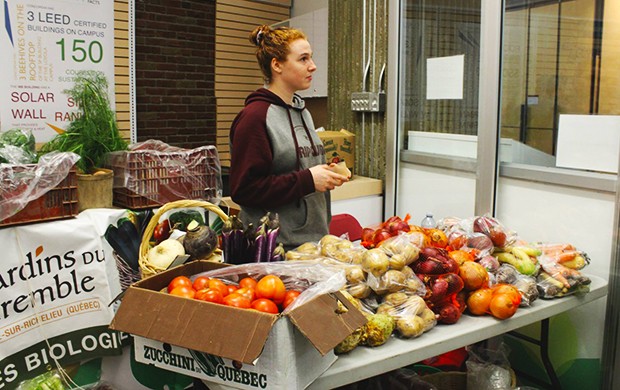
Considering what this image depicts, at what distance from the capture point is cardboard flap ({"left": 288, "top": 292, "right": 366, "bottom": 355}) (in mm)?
1349

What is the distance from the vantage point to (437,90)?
3.60 metres

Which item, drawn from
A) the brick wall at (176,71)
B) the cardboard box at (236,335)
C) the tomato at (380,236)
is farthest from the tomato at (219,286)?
the brick wall at (176,71)

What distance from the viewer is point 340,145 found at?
4035 mm

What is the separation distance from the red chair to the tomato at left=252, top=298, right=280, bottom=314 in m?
1.84

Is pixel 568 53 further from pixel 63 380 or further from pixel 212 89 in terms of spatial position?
pixel 212 89

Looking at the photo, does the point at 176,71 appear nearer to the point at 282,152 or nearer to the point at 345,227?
the point at 345,227

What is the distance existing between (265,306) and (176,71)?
5096 millimetres

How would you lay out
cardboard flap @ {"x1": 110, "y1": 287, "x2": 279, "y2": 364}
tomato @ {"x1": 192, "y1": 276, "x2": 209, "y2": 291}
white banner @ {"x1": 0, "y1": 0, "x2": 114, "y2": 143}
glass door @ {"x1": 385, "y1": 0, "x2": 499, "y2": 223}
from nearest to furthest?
1. cardboard flap @ {"x1": 110, "y1": 287, "x2": 279, "y2": 364}
2. tomato @ {"x1": 192, "y1": 276, "x2": 209, "y2": 291}
3. glass door @ {"x1": 385, "y1": 0, "x2": 499, "y2": 223}
4. white banner @ {"x1": 0, "y1": 0, "x2": 114, "y2": 143}

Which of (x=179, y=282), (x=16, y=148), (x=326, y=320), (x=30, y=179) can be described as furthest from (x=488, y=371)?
(x=16, y=148)

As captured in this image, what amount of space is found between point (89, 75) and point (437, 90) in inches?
83.3

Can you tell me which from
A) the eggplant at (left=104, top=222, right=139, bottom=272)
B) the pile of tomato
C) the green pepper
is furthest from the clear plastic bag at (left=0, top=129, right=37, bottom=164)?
the pile of tomato

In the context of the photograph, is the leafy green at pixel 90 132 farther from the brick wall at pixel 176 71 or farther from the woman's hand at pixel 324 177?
the brick wall at pixel 176 71

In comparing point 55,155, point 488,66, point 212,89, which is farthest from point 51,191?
point 212,89

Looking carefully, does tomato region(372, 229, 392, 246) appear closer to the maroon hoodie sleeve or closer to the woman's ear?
the maroon hoodie sleeve
